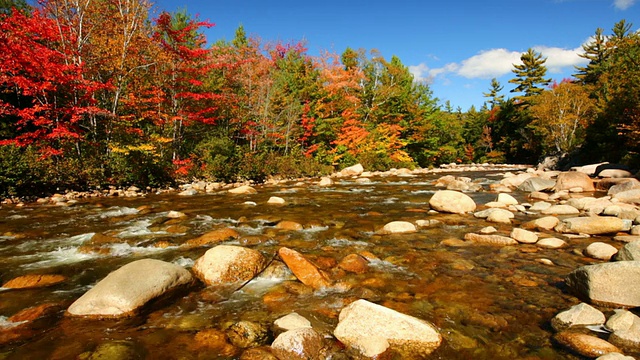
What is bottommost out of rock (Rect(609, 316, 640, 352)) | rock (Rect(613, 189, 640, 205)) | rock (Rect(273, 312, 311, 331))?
rock (Rect(273, 312, 311, 331))

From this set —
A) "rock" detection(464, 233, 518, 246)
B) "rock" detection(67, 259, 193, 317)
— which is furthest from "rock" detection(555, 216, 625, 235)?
"rock" detection(67, 259, 193, 317)

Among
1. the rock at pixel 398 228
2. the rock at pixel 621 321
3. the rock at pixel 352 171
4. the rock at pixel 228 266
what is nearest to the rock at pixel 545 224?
the rock at pixel 398 228

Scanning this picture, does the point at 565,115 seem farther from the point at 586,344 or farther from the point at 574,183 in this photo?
the point at 586,344

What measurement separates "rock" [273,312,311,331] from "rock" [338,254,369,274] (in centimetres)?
156

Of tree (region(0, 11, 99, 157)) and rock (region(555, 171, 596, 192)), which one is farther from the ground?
tree (region(0, 11, 99, 157))

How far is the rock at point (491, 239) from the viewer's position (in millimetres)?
5916

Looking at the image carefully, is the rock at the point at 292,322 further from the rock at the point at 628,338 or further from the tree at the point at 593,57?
the tree at the point at 593,57

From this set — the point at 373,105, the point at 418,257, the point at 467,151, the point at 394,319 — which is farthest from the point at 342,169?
the point at 467,151

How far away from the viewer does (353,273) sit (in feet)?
15.2

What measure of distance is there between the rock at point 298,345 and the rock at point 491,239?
14.4ft

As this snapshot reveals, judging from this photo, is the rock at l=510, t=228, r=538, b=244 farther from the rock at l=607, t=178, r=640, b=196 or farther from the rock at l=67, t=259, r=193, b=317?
the rock at l=607, t=178, r=640, b=196

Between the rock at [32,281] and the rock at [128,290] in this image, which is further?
the rock at [32,281]

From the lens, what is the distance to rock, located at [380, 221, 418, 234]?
6.85m

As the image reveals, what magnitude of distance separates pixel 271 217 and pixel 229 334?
538cm
